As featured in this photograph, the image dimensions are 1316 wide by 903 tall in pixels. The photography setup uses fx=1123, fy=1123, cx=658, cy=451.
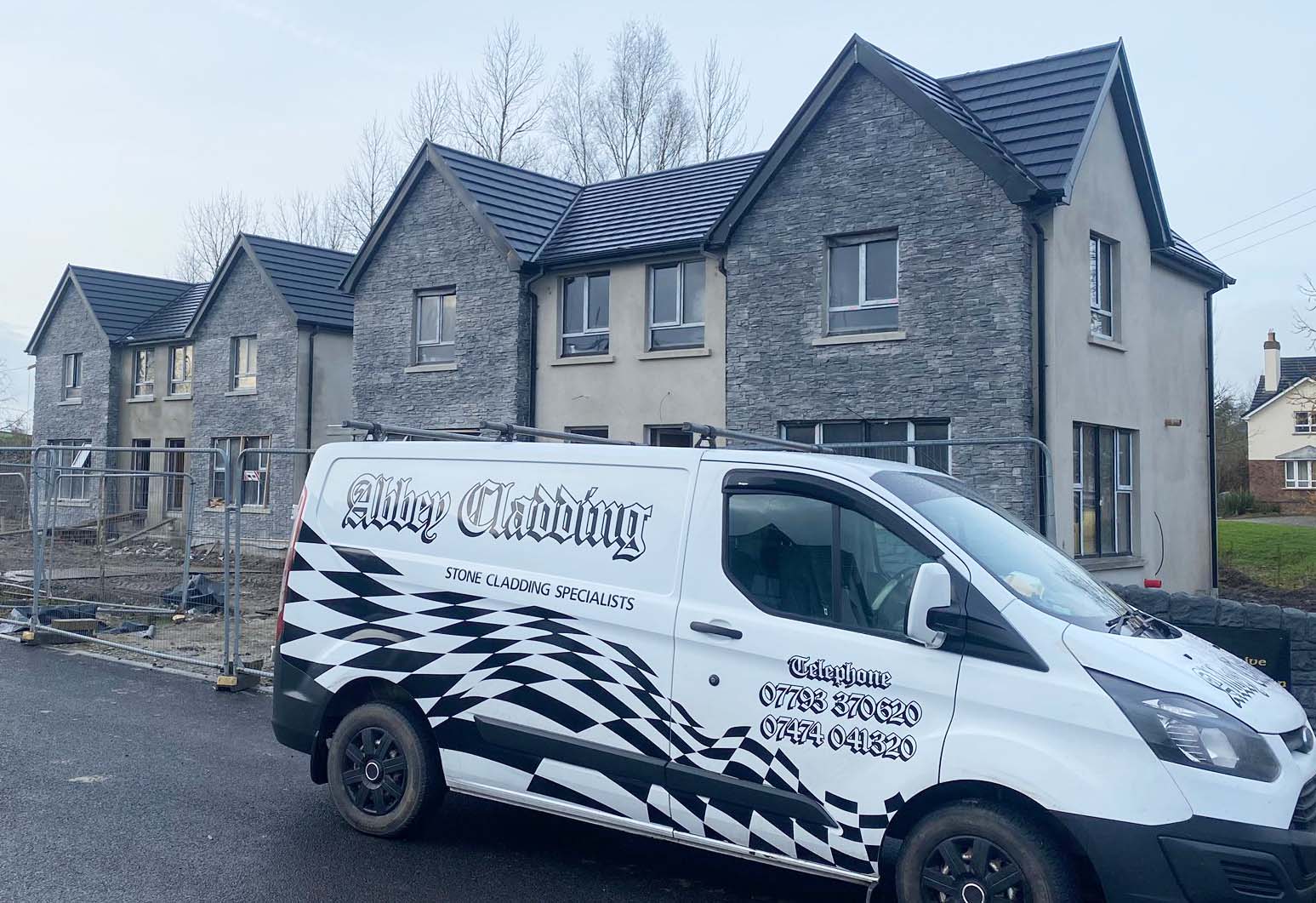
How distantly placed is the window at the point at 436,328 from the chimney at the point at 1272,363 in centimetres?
5675

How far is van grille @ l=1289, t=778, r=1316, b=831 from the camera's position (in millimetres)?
4258

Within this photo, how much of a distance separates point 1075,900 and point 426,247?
1922 cm

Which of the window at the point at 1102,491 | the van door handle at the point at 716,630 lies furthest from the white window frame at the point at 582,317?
the van door handle at the point at 716,630

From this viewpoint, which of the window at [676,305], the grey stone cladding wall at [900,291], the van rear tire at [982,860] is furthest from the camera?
the window at [676,305]

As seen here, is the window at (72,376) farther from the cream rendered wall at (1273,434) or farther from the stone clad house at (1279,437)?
the cream rendered wall at (1273,434)

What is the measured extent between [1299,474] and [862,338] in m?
53.8

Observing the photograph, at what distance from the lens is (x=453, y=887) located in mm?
5465

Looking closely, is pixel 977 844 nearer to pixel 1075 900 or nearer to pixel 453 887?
pixel 1075 900

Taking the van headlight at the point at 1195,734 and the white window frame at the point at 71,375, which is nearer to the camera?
the van headlight at the point at 1195,734

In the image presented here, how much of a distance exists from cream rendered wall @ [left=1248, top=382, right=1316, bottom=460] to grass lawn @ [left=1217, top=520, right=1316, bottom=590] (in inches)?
1206

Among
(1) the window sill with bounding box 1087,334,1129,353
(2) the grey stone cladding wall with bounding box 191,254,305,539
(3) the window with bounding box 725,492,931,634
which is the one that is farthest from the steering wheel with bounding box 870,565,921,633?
(2) the grey stone cladding wall with bounding box 191,254,305,539

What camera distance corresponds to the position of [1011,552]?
513 centimetres

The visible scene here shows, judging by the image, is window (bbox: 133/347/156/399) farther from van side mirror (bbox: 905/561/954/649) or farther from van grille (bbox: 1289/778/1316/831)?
van grille (bbox: 1289/778/1316/831)

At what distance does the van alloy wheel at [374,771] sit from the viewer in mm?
6180
